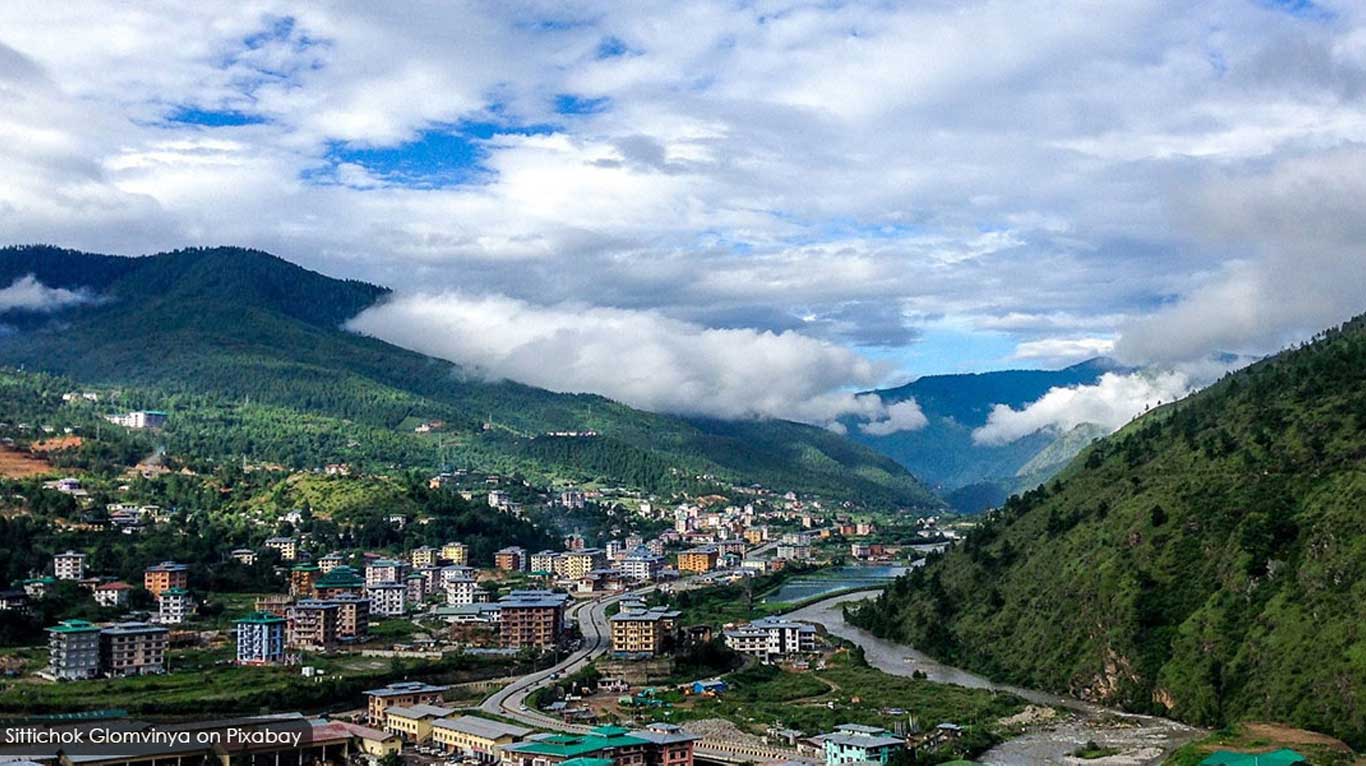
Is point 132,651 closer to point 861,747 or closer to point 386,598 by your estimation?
point 386,598

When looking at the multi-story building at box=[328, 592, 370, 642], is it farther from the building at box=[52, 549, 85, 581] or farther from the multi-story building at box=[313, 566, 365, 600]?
the building at box=[52, 549, 85, 581]

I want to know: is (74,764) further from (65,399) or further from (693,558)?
(65,399)

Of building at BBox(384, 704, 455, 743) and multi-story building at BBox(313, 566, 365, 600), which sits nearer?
building at BBox(384, 704, 455, 743)

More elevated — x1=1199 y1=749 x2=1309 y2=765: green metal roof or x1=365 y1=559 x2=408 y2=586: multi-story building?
x1=365 y1=559 x2=408 y2=586: multi-story building

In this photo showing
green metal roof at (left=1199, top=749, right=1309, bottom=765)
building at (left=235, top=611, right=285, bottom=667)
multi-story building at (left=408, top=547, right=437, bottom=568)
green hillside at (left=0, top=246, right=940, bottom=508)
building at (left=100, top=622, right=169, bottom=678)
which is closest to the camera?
green metal roof at (left=1199, top=749, right=1309, bottom=765)

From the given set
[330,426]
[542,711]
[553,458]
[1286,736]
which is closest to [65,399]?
[330,426]

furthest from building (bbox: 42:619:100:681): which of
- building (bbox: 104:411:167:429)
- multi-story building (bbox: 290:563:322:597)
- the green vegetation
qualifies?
building (bbox: 104:411:167:429)
